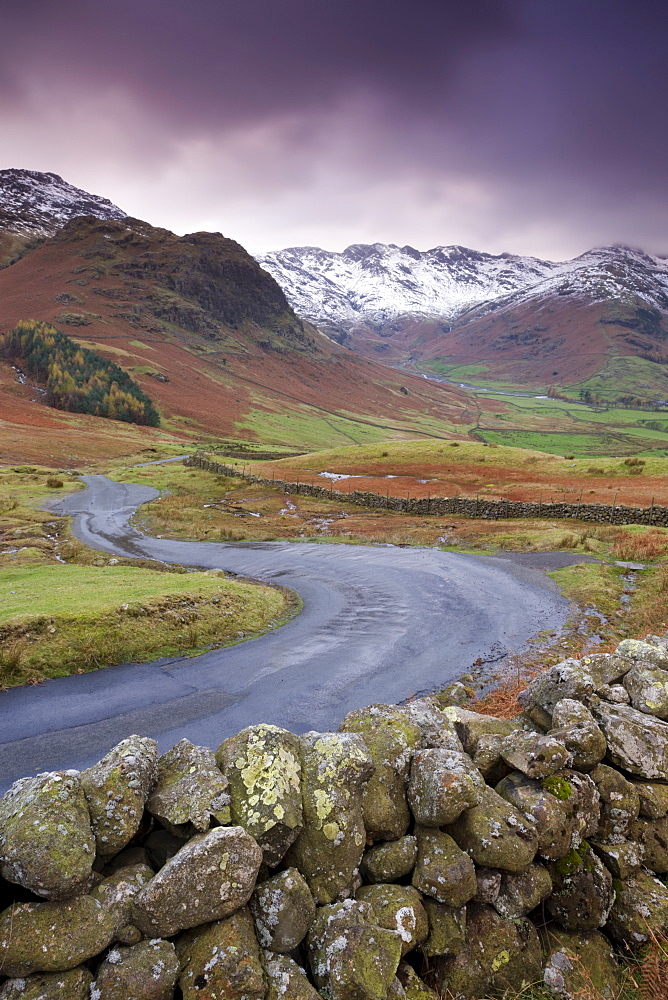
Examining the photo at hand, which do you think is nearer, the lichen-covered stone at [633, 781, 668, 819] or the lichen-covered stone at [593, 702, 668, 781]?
the lichen-covered stone at [633, 781, 668, 819]

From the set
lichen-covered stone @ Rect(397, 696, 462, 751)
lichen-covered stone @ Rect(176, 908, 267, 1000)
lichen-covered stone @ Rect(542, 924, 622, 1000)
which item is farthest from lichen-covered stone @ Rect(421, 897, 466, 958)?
lichen-covered stone @ Rect(176, 908, 267, 1000)

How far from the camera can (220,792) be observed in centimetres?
536

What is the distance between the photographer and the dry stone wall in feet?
14.4

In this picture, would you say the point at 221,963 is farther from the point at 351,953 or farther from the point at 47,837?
the point at 47,837

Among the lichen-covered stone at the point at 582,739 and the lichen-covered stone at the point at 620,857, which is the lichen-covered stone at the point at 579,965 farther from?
the lichen-covered stone at the point at 582,739

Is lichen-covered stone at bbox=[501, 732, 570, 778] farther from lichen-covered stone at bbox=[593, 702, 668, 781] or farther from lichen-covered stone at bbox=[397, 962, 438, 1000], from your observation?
lichen-covered stone at bbox=[397, 962, 438, 1000]

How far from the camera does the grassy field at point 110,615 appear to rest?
15.5 meters

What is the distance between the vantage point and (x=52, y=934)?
4219 mm

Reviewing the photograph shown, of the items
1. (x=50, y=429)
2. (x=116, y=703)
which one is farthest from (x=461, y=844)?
(x=50, y=429)

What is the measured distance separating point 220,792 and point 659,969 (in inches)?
199

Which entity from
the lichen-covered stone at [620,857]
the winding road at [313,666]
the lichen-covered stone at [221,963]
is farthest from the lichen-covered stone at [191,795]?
the winding road at [313,666]

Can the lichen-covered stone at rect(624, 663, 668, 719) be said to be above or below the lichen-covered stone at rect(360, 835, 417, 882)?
above

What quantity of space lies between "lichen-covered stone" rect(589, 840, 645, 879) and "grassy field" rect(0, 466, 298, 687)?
14307mm

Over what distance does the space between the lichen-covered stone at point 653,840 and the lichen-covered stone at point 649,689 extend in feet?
6.06
